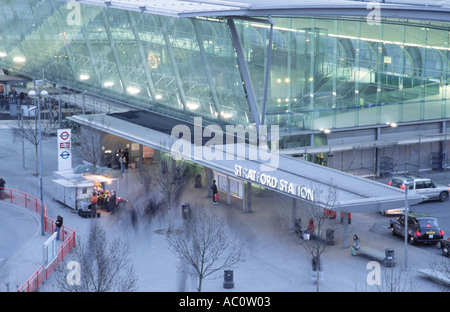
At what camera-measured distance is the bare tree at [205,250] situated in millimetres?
28266

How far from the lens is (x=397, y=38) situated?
1789 inches

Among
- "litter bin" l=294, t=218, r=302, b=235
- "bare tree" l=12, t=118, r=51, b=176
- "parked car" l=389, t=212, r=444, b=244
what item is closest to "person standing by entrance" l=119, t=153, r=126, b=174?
"bare tree" l=12, t=118, r=51, b=176

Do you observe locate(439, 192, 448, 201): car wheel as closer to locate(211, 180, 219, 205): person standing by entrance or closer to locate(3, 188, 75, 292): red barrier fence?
locate(211, 180, 219, 205): person standing by entrance

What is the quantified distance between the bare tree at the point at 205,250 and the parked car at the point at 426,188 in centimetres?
1190

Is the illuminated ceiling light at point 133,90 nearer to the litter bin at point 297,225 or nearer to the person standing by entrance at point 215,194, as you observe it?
the person standing by entrance at point 215,194

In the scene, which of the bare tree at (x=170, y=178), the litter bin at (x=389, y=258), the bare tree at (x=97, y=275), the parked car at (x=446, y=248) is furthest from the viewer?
the bare tree at (x=170, y=178)

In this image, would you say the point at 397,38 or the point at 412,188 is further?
the point at 397,38

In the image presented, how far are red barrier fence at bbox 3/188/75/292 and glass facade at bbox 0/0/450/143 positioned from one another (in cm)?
1098

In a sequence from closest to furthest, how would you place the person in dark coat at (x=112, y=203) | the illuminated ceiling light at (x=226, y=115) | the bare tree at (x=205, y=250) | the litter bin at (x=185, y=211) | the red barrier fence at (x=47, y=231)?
the red barrier fence at (x=47, y=231), the bare tree at (x=205, y=250), the litter bin at (x=185, y=211), the person in dark coat at (x=112, y=203), the illuminated ceiling light at (x=226, y=115)

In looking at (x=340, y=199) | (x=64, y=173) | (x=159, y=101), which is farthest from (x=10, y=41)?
(x=340, y=199)

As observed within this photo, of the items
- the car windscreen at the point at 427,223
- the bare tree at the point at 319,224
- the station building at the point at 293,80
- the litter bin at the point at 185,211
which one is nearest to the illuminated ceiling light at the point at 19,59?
the station building at the point at 293,80

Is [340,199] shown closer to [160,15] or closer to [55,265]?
[55,265]

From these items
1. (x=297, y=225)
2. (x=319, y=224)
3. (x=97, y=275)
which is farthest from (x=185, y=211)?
(x=97, y=275)

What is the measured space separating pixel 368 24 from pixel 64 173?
1795cm
